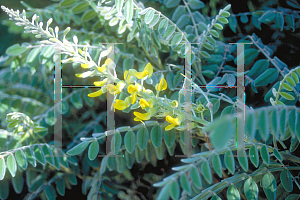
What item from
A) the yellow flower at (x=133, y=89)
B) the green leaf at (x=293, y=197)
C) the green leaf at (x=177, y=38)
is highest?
the green leaf at (x=177, y=38)

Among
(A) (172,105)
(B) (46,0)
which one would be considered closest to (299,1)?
(A) (172,105)

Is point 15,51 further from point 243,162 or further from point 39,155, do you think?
point 243,162

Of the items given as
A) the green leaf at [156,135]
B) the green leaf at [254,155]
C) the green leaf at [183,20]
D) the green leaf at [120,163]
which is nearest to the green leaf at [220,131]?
the green leaf at [254,155]

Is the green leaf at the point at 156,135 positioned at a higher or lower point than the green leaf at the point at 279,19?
lower

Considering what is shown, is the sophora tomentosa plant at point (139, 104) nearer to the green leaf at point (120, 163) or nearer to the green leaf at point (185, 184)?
the green leaf at point (120, 163)

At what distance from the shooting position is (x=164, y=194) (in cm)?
48

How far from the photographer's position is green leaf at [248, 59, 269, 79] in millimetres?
903

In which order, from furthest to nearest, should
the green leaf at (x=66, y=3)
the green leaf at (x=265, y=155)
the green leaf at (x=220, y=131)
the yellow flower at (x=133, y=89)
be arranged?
1. the green leaf at (x=66, y=3)
2. the green leaf at (x=265, y=155)
3. the yellow flower at (x=133, y=89)
4. the green leaf at (x=220, y=131)

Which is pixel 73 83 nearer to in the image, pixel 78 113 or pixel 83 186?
pixel 78 113

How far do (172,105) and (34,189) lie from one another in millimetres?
645

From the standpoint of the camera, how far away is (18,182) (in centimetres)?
95

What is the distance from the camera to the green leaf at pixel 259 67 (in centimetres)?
90

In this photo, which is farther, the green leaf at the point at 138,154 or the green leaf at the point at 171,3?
the green leaf at the point at 171,3

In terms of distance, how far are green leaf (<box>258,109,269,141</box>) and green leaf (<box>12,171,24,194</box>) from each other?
2.76 ft
